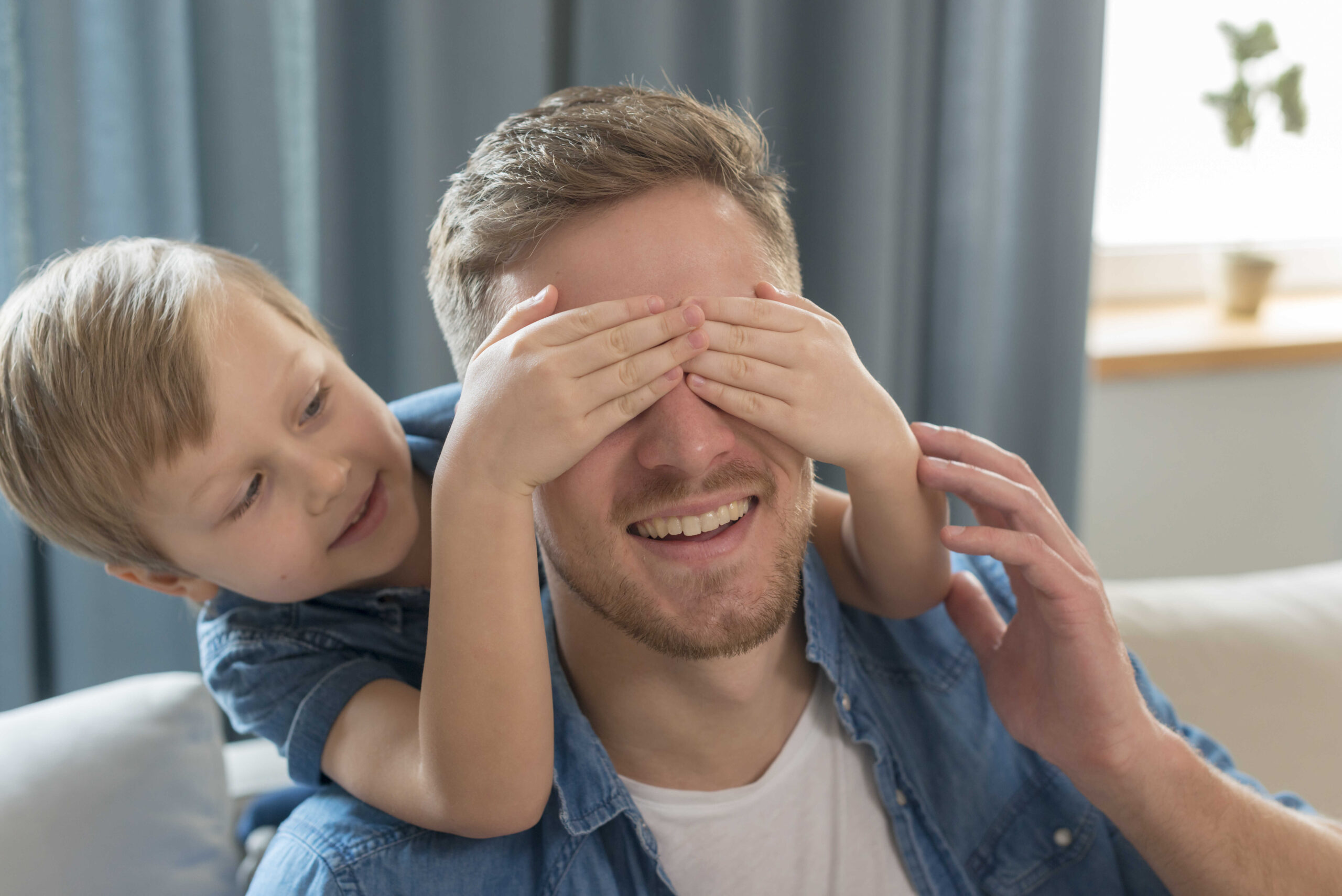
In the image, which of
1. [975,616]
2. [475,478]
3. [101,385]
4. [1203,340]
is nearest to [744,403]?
[475,478]

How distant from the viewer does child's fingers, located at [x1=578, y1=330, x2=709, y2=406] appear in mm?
816

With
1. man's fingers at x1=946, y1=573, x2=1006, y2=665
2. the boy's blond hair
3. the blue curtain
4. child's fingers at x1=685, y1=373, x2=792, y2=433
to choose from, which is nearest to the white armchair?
the boy's blond hair

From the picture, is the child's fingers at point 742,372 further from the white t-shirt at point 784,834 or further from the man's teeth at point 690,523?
the white t-shirt at point 784,834

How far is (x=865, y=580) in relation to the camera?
116cm

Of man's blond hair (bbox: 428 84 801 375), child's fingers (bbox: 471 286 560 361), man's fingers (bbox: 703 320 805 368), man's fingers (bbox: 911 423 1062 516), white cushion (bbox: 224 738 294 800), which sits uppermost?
man's blond hair (bbox: 428 84 801 375)

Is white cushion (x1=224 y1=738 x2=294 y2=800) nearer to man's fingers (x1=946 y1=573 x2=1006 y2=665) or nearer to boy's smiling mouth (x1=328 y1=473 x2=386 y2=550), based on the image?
boy's smiling mouth (x1=328 y1=473 x2=386 y2=550)

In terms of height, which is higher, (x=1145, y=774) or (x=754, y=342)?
(x=754, y=342)

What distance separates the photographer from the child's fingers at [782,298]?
92 cm

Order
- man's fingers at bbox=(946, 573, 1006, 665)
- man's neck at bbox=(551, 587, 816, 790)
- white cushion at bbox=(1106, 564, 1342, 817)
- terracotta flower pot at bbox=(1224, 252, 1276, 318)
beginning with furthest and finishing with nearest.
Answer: terracotta flower pot at bbox=(1224, 252, 1276, 318), white cushion at bbox=(1106, 564, 1342, 817), man's fingers at bbox=(946, 573, 1006, 665), man's neck at bbox=(551, 587, 816, 790)

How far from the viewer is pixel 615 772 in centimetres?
102

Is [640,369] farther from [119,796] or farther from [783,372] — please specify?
[119,796]

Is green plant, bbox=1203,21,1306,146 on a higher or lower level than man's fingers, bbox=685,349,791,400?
higher

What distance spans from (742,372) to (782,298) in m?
0.11

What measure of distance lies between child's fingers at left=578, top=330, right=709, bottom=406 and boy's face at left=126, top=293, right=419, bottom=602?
44cm
